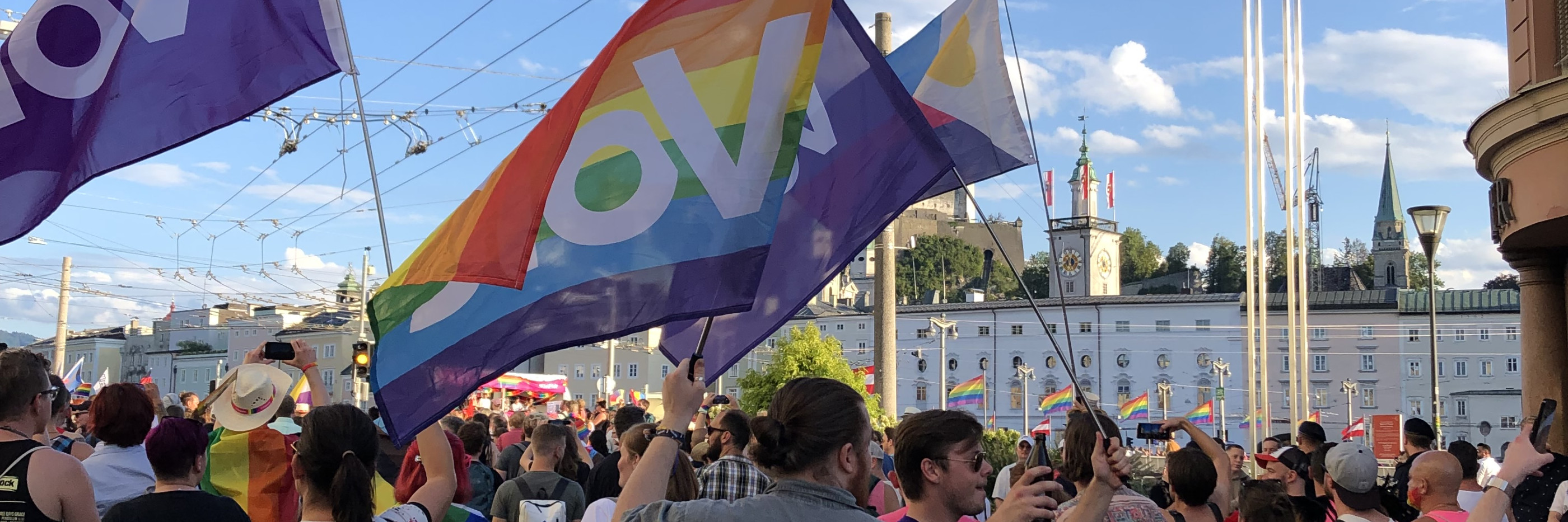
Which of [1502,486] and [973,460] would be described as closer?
[973,460]

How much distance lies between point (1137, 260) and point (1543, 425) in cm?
16055

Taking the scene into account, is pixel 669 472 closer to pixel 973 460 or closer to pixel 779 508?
pixel 779 508

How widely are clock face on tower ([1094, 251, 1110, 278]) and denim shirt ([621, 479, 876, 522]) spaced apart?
132461 millimetres

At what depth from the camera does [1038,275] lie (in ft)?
506

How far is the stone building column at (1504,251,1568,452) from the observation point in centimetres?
1407

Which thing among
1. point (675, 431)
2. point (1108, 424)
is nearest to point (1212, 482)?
point (1108, 424)

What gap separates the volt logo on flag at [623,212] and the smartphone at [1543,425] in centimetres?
315

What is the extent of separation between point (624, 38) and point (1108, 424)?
2568 mm

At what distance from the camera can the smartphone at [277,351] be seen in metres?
5.37

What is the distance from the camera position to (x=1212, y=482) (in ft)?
20.2

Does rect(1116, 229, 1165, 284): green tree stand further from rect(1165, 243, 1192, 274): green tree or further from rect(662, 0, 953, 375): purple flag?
rect(662, 0, 953, 375): purple flag

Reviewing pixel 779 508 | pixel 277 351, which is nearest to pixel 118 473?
pixel 277 351

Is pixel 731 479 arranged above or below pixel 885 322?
below

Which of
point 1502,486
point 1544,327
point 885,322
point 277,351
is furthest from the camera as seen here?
point 885,322
